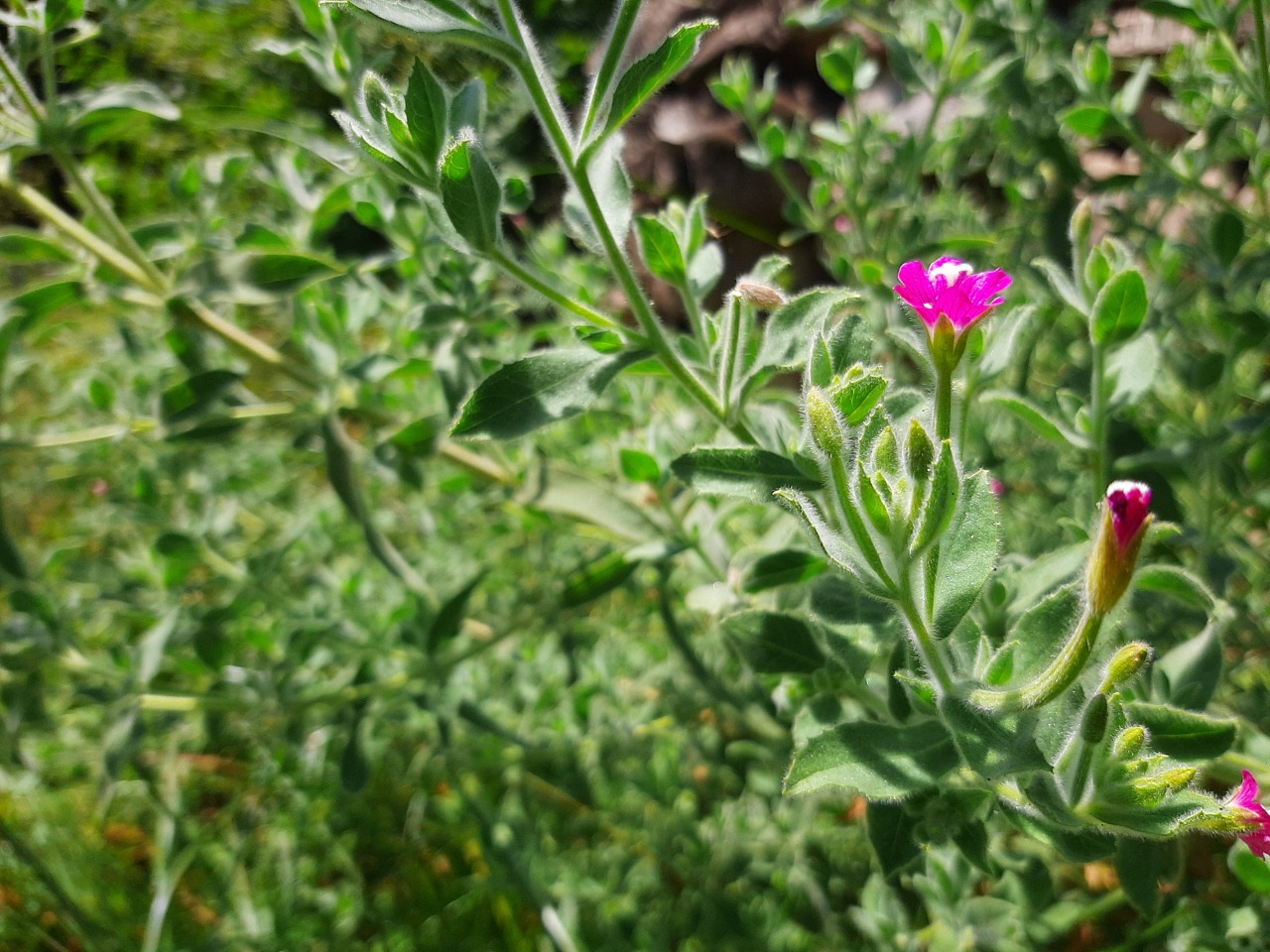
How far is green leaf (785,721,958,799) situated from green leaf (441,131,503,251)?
0.39 m

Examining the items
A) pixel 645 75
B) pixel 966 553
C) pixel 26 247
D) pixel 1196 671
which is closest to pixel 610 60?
pixel 645 75

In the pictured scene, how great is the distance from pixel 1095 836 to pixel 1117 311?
386mm

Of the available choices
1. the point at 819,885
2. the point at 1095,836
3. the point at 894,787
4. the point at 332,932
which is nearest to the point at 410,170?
the point at 894,787

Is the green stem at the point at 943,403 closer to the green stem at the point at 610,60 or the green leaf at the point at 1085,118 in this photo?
the green stem at the point at 610,60

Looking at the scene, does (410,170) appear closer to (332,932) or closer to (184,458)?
(184,458)

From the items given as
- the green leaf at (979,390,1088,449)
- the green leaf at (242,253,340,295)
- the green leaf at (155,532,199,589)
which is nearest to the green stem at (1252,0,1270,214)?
the green leaf at (979,390,1088,449)

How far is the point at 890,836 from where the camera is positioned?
681mm

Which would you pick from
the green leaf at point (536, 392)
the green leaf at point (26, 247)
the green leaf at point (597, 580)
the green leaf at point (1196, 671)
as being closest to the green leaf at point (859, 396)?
the green leaf at point (536, 392)

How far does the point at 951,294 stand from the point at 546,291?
0.27 meters

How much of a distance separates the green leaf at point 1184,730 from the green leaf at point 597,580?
0.62 meters

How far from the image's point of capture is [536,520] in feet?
4.13

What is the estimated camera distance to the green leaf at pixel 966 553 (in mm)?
531

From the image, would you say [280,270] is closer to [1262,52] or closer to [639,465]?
[639,465]

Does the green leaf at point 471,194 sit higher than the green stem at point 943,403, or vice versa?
the green leaf at point 471,194
